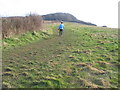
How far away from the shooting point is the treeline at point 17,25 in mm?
12812

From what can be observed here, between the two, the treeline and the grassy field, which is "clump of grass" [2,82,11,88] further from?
the treeline

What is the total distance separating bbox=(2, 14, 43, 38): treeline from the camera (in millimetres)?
12812

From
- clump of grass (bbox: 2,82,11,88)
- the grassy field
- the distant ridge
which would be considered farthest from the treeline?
the distant ridge

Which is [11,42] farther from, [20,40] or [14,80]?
[14,80]

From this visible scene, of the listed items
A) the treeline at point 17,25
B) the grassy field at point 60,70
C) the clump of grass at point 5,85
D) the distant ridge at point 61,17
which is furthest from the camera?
the distant ridge at point 61,17

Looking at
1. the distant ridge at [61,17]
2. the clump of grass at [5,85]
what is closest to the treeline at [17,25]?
the clump of grass at [5,85]

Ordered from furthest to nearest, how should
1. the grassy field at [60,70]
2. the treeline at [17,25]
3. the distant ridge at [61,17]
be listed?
the distant ridge at [61,17], the treeline at [17,25], the grassy field at [60,70]

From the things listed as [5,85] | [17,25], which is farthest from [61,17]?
[5,85]

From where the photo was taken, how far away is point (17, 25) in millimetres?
14578

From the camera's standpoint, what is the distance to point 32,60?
8.11 metres

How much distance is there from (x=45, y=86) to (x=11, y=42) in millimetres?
7208

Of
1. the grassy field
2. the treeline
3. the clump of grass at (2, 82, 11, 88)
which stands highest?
the treeline

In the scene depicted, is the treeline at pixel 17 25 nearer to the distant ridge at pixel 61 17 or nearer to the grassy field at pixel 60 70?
the grassy field at pixel 60 70

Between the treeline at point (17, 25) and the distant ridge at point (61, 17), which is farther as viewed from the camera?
the distant ridge at point (61, 17)
